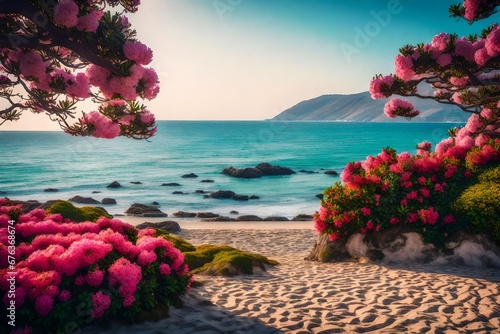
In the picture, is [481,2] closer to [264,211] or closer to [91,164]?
[264,211]

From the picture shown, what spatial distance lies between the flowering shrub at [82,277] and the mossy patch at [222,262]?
313cm

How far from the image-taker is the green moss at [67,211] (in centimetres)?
1002

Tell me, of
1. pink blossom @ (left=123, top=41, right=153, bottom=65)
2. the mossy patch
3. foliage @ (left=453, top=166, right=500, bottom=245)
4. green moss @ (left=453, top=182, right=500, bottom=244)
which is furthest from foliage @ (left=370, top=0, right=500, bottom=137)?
pink blossom @ (left=123, top=41, right=153, bottom=65)

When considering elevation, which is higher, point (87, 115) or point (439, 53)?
point (439, 53)

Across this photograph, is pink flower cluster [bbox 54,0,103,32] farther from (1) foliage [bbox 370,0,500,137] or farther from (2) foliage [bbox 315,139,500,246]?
(2) foliage [bbox 315,139,500,246]

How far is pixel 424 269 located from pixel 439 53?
544 cm

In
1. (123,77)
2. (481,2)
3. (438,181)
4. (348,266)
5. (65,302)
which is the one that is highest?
(481,2)

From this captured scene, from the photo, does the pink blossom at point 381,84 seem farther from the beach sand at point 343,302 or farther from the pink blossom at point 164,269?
the pink blossom at point 164,269

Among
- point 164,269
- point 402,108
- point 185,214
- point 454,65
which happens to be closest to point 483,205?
point 402,108

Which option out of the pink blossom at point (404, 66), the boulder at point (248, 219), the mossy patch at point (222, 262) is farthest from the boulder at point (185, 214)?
the pink blossom at point (404, 66)

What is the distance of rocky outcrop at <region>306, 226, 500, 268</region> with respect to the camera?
1042 cm

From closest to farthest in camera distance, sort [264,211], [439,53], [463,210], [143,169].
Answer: [439,53], [463,210], [264,211], [143,169]

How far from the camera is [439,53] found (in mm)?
10039

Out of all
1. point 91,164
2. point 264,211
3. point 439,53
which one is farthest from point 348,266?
point 91,164
